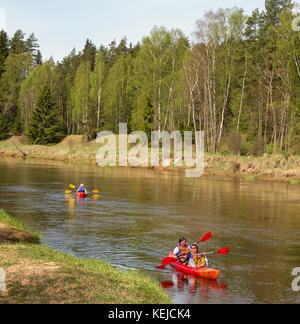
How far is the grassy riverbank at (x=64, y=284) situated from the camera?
8.08 metres

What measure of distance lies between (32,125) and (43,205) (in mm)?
45599

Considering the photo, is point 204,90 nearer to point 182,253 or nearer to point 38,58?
point 182,253

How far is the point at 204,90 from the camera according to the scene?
52906mm

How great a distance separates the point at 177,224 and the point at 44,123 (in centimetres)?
5126

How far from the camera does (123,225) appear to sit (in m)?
20.0

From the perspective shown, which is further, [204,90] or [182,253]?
[204,90]

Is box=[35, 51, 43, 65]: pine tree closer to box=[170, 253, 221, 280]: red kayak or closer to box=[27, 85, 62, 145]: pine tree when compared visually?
box=[27, 85, 62, 145]: pine tree

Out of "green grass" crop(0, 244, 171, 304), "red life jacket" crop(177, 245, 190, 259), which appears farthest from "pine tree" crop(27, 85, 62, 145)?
"green grass" crop(0, 244, 171, 304)

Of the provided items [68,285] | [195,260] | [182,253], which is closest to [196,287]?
[195,260]

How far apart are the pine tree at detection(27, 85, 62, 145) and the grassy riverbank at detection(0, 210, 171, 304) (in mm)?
57966

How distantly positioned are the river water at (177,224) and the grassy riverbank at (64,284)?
5.73ft

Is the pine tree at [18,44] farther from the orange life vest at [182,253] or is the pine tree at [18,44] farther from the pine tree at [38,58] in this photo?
the orange life vest at [182,253]

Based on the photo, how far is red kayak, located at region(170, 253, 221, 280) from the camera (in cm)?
1289

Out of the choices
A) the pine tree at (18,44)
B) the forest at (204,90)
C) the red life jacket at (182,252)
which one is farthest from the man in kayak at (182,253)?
the pine tree at (18,44)
